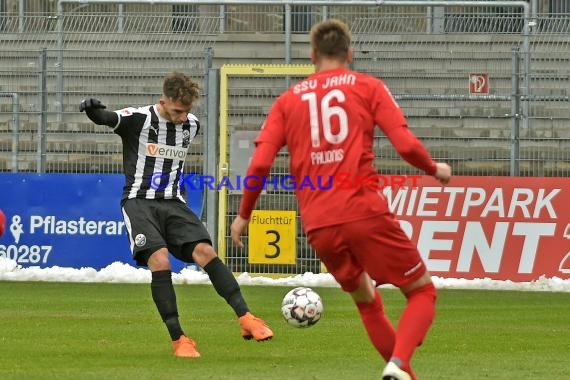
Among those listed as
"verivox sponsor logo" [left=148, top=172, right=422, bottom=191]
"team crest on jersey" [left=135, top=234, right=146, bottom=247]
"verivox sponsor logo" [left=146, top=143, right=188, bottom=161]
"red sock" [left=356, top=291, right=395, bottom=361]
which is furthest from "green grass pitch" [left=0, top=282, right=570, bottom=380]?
"verivox sponsor logo" [left=146, top=143, right=188, bottom=161]

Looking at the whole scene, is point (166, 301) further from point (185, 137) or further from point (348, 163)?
point (348, 163)

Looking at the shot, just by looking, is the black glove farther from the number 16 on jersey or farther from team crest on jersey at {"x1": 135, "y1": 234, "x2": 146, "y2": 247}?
the number 16 on jersey

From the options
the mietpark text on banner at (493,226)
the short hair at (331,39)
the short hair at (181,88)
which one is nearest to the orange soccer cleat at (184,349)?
the short hair at (181,88)

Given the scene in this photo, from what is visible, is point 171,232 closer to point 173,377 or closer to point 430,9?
point 173,377

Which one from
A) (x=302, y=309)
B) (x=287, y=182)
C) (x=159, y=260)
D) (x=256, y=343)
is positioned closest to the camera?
(x=302, y=309)

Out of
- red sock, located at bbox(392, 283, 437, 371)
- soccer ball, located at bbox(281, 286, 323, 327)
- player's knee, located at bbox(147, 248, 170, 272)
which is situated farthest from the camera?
player's knee, located at bbox(147, 248, 170, 272)

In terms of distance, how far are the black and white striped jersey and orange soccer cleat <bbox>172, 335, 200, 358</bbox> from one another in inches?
45.7

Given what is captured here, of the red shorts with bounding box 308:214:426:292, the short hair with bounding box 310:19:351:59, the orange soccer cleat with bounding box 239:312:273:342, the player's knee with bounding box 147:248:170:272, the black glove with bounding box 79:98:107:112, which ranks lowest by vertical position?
the orange soccer cleat with bounding box 239:312:273:342

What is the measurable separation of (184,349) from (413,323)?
299cm

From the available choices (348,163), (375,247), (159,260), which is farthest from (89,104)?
(375,247)

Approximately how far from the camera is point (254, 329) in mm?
9703

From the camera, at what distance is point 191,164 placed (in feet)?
62.5

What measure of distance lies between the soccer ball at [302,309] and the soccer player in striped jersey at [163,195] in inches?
12.7

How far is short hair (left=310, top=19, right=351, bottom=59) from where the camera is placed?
7227 mm
